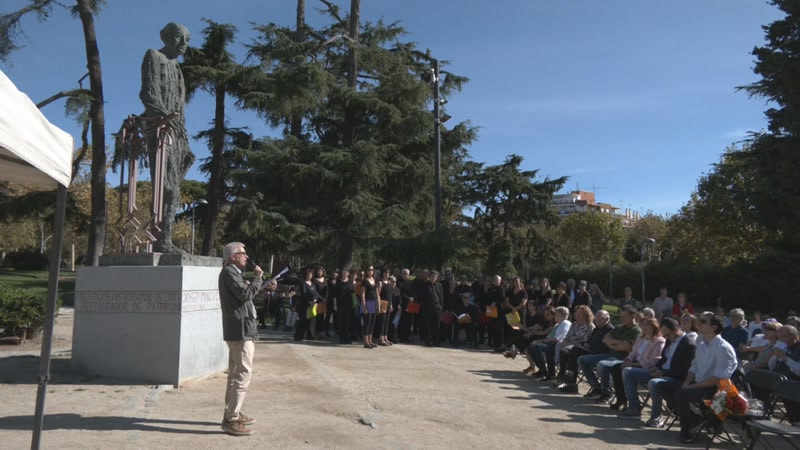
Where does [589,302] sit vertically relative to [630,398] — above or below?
above

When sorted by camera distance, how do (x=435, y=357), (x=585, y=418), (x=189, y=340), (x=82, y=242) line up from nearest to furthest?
(x=585, y=418)
(x=189, y=340)
(x=435, y=357)
(x=82, y=242)

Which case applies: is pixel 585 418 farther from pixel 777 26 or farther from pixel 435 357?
pixel 777 26

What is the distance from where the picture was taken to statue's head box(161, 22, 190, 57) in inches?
351

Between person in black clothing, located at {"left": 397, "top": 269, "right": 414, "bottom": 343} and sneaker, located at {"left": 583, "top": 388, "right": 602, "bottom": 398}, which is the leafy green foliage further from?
sneaker, located at {"left": 583, "top": 388, "right": 602, "bottom": 398}

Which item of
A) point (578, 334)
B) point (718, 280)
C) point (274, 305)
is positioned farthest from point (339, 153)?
point (718, 280)

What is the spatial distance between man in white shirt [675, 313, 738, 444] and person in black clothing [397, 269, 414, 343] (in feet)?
28.8

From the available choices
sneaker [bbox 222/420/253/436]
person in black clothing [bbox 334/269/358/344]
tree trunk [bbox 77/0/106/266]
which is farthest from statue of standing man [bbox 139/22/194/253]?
tree trunk [bbox 77/0/106/266]

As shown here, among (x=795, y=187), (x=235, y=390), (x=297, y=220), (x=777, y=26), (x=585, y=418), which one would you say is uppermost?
(x=777, y=26)

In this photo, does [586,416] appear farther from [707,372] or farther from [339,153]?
[339,153]

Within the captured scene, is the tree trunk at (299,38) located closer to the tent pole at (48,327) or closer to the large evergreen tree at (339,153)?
the large evergreen tree at (339,153)

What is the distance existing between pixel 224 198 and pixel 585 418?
19.5 metres

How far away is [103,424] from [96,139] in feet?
61.3

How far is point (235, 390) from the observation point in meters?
5.65

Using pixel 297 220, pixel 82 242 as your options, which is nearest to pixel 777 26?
pixel 297 220
